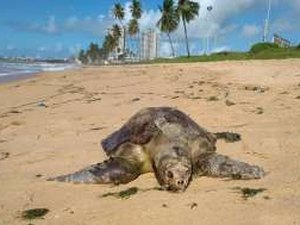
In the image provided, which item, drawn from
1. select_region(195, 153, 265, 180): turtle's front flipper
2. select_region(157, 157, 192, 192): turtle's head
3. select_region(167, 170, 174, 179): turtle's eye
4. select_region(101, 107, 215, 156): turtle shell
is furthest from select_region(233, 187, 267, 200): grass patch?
select_region(101, 107, 215, 156): turtle shell

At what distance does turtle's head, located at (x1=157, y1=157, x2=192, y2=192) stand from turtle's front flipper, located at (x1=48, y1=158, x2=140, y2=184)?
0.66 meters

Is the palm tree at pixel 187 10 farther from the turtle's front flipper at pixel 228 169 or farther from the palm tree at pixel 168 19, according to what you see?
the turtle's front flipper at pixel 228 169

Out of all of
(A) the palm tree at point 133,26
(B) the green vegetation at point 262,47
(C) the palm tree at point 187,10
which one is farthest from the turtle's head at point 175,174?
(A) the palm tree at point 133,26

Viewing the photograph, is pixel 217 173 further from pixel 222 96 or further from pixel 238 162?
pixel 222 96

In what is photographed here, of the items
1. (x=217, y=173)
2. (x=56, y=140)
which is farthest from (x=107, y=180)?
(x=56, y=140)

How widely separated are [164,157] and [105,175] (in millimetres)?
846

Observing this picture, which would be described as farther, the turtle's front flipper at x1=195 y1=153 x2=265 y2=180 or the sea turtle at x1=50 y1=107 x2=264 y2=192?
the turtle's front flipper at x1=195 y1=153 x2=265 y2=180

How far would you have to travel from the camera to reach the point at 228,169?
6848mm

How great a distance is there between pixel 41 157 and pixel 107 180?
2.15m

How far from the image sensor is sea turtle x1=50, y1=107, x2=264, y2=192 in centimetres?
651

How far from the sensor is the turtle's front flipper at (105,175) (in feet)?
22.6

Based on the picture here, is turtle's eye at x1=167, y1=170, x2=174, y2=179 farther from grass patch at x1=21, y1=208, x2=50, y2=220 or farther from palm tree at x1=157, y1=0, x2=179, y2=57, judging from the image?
palm tree at x1=157, y1=0, x2=179, y2=57

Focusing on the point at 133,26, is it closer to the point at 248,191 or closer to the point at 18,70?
the point at 18,70

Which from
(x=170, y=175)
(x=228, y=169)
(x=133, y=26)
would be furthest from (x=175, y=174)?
(x=133, y=26)
